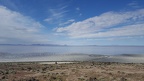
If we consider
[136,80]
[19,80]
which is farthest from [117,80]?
[19,80]

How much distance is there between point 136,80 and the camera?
27375mm

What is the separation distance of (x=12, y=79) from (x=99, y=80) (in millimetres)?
15459

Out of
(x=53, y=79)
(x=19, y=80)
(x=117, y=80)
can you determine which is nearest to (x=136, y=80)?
(x=117, y=80)

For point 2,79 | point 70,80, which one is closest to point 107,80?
point 70,80

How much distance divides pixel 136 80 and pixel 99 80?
662 centimetres

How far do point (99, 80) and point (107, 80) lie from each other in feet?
4.78

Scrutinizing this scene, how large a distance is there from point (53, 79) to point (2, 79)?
904 centimetres

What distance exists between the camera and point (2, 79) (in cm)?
2748

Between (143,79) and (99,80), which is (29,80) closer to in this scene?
(99,80)

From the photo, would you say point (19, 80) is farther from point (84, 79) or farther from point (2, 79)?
point (84, 79)

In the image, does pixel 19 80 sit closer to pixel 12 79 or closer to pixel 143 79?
pixel 12 79

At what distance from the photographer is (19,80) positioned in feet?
87.9

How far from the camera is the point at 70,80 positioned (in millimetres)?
27359

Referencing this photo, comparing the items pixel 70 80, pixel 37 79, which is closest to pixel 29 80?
pixel 37 79
